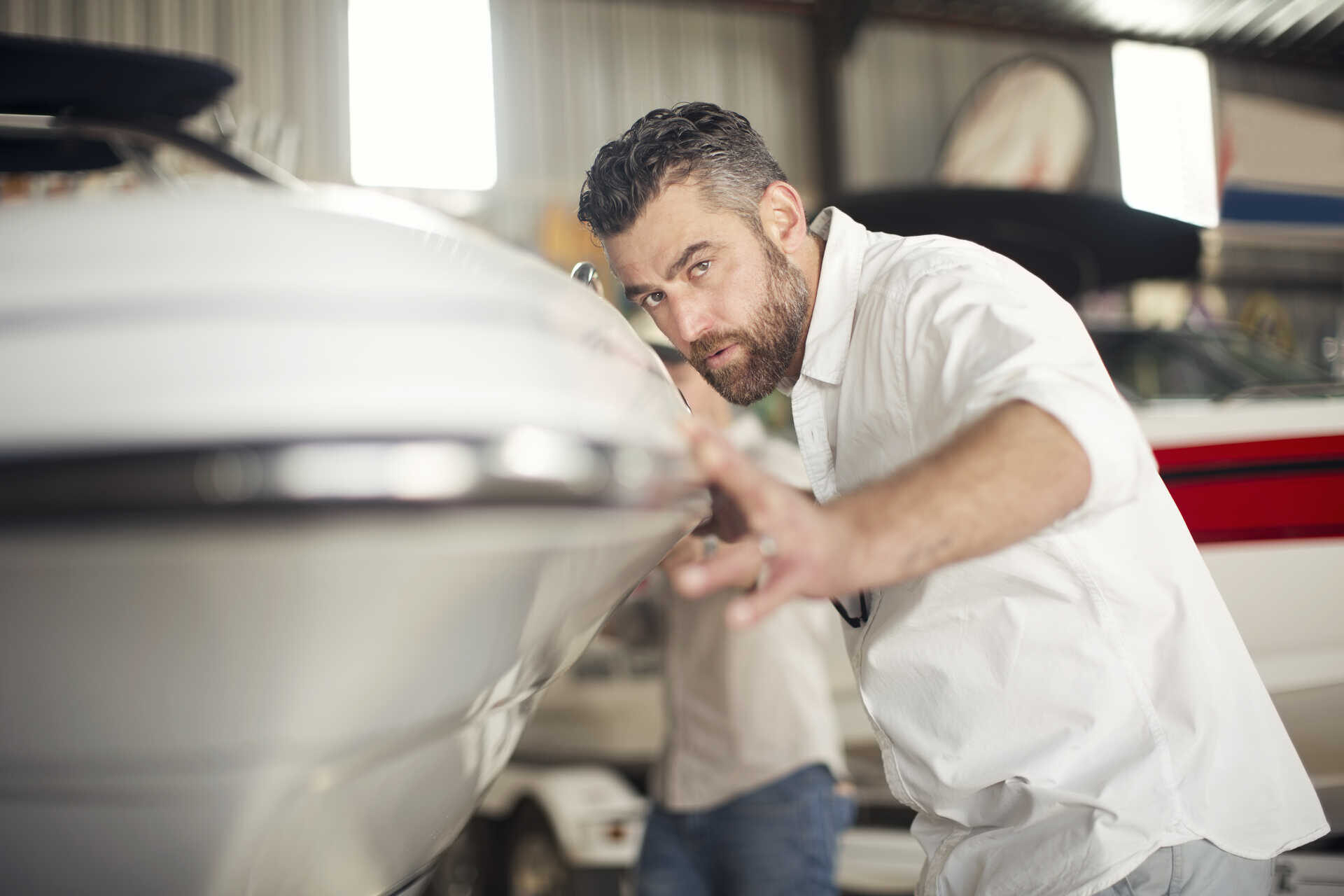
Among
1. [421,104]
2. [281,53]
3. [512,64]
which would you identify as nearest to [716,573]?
[421,104]

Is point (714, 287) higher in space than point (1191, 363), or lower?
lower

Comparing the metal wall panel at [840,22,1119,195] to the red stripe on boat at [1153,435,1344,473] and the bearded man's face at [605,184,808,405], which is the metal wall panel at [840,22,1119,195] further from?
the bearded man's face at [605,184,808,405]

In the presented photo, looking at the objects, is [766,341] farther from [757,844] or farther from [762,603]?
[757,844]

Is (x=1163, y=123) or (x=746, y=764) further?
(x=1163, y=123)

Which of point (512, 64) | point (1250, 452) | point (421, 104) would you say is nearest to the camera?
point (1250, 452)

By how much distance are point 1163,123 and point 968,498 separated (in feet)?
20.8

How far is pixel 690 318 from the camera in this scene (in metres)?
0.87

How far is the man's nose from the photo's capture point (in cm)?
87

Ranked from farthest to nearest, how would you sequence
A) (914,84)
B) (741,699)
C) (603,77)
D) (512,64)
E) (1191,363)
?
(914,84), (603,77), (512,64), (1191,363), (741,699)

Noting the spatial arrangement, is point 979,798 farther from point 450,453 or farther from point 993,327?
point 450,453

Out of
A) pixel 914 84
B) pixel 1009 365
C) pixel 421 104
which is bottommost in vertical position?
pixel 1009 365

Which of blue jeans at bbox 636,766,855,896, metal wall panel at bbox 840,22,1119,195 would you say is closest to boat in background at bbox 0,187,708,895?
blue jeans at bbox 636,766,855,896

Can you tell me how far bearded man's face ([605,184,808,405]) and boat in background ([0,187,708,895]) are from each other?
0.23m

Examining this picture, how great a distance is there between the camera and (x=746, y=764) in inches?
68.0
